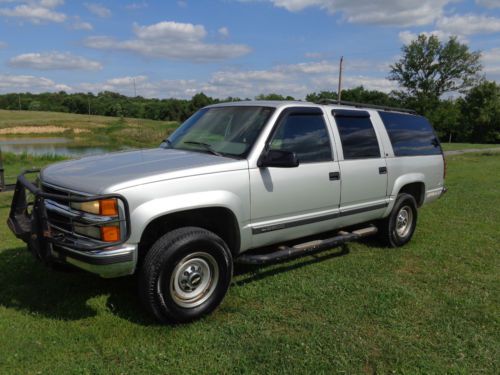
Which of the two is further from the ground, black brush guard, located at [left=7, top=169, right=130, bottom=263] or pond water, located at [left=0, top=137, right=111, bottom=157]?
black brush guard, located at [left=7, top=169, right=130, bottom=263]

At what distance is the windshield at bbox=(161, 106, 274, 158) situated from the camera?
4.29 metres

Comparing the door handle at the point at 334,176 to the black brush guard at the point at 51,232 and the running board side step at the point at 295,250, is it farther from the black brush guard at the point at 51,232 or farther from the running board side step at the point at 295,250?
the black brush guard at the point at 51,232

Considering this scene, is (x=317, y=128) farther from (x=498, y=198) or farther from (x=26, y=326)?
(x=498, y=198)

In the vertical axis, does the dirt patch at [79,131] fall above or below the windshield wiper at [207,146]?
above

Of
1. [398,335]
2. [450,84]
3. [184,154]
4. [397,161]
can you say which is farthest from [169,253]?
[450,84]

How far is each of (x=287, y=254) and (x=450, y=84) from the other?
70637 millimetres

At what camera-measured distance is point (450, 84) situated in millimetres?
66000

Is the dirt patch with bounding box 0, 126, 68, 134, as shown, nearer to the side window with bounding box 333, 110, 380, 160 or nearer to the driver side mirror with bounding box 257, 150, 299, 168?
the side window with bounding box 333, 110, 380, 160

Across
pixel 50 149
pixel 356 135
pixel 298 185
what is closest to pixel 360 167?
pixel 356 135

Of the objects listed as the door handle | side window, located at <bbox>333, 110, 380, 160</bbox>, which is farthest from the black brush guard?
side window, located at <bbox>333, 110, 380, 160</bbox>

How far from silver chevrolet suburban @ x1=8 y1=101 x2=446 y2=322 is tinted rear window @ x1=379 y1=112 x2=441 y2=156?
0.19ft

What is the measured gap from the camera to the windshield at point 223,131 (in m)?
4.29

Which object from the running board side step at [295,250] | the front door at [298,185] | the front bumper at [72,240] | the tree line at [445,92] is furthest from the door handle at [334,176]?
the tree line at [445,92]

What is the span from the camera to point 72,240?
11.3 ft
